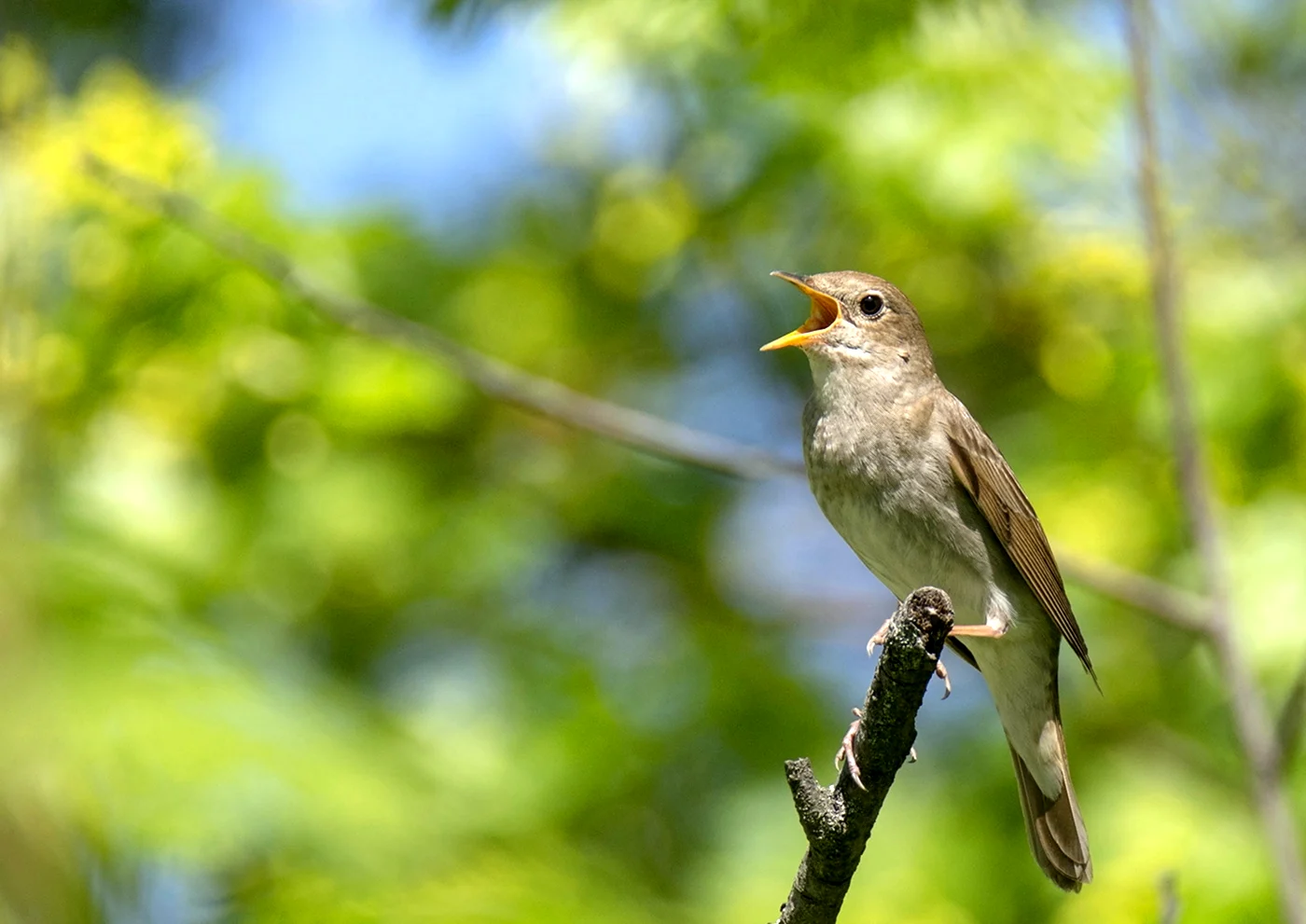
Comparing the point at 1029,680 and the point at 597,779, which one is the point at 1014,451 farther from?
the point at 597,779

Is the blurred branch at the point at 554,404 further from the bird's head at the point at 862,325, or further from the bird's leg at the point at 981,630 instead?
the bird's head at the point at 862,325

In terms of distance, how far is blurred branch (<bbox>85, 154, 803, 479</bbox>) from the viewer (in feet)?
13.0

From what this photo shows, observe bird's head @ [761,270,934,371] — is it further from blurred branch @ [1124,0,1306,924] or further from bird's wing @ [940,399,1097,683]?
blurred branch @ [1124,0,1306,924]

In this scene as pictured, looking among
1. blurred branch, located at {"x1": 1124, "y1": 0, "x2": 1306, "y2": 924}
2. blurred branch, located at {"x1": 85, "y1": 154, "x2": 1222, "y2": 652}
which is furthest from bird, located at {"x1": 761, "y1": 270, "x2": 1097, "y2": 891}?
blurred branch, located at {"x1": 1124, "y1": 0, "x2": 1306, "y2": 924}

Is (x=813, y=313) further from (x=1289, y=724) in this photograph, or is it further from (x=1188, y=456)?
(x=1289, y=724)

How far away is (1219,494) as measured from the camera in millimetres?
5020

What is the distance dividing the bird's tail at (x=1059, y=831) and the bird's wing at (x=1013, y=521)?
0.47 m

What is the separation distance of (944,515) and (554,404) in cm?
110

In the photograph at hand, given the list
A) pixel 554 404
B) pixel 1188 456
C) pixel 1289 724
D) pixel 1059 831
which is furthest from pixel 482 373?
pixel 1289 724

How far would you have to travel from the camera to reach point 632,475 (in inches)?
229

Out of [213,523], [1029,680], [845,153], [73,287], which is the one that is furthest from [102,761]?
[845,153]

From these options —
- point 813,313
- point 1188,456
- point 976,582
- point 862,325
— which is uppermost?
point 813,313

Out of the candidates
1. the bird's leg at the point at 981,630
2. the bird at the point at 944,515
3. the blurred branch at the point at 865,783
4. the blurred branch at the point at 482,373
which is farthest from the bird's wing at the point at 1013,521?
the blurred branch at the point at 865,783

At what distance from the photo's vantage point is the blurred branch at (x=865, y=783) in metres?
2.58
